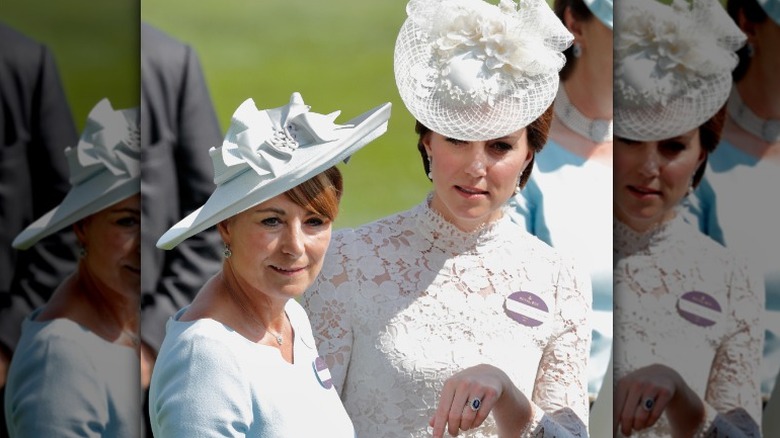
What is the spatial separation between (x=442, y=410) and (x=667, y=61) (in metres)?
1.75

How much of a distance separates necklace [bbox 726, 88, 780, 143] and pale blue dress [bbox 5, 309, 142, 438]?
2.64 m

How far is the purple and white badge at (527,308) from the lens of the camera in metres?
5.01

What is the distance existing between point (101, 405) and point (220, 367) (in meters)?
1.01

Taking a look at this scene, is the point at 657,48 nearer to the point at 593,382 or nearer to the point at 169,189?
the point at 593,382

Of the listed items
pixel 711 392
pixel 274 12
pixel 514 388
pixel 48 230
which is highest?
pixel 274 12

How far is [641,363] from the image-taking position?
543 cm

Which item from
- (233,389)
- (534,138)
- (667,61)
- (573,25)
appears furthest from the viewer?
(667,61)

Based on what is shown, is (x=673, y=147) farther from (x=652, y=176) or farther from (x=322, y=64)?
(x=322, y=64)

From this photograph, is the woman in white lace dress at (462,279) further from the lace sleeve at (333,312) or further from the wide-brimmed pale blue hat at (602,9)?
the wide-brimmed pale blue hat at (602,9)

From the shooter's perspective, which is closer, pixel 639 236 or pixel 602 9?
pixel 602 9

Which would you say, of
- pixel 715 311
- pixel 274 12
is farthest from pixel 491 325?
pixel 274 12

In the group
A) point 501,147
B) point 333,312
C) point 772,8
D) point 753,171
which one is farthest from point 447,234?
point 772,8

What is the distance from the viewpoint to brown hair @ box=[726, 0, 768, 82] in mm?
5457

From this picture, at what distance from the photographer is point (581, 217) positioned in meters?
5.29
